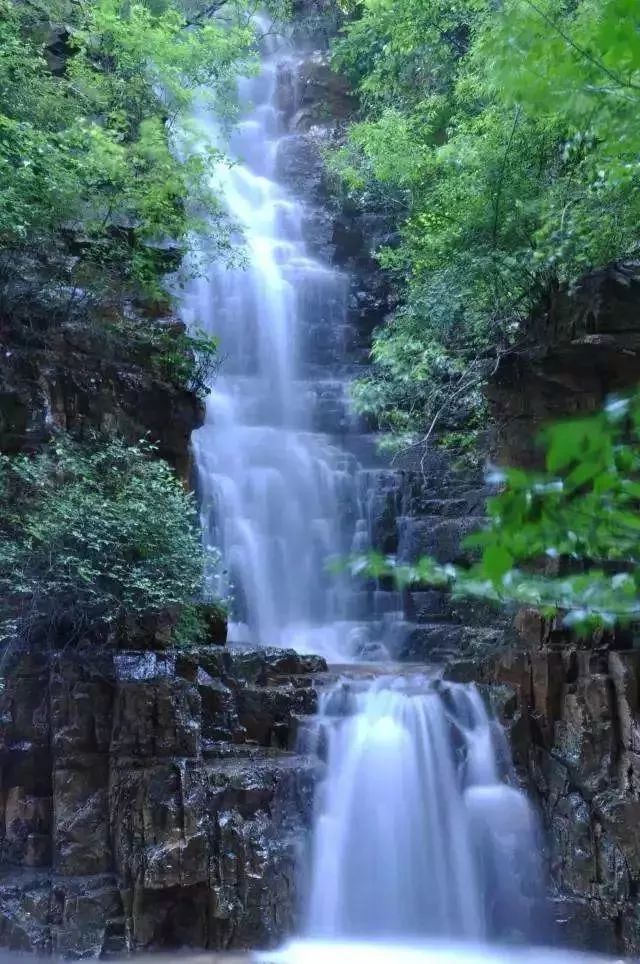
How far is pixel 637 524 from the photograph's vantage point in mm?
1919

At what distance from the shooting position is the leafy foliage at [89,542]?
27.9ft

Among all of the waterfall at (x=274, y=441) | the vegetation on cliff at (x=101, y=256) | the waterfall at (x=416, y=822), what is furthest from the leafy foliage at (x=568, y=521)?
the waterfall at (x=274, y=441)

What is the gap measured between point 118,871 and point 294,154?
21.3m

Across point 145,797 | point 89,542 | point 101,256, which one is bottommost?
point 145,797

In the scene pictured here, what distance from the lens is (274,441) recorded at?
1675cm

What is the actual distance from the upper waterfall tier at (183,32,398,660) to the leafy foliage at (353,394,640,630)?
11.5m

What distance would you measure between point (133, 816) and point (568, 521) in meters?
7.12

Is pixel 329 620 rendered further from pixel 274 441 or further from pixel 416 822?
pixel 416 822

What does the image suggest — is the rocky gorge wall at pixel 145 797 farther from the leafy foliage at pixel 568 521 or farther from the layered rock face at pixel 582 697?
the leafy foliage at pixel 568 521

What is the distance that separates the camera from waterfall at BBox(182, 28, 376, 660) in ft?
48.0

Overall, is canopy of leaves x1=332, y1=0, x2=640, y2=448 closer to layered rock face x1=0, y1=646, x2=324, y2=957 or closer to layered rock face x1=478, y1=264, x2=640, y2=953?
layered rock face x1=478, y1=264, x2=640, y2=953

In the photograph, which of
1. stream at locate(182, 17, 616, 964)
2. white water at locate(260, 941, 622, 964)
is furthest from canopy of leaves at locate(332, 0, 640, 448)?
white water at locate(260, 941, 622, 964)

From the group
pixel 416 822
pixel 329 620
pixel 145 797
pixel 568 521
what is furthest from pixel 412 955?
pixel 568 521

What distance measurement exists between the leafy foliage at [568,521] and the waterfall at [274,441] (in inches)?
421
